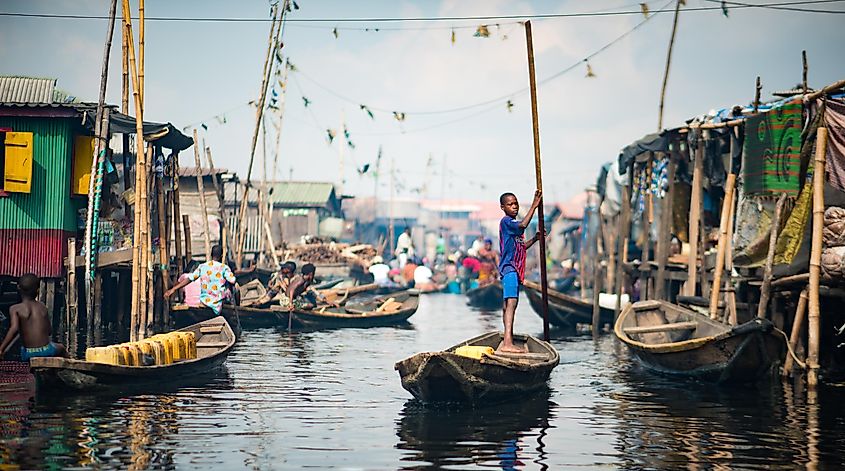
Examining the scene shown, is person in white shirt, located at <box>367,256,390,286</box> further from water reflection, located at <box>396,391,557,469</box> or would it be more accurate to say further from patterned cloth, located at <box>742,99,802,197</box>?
water reflection, located at <box>396,391,557,469</box>

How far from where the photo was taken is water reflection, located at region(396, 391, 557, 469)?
26.7 feet

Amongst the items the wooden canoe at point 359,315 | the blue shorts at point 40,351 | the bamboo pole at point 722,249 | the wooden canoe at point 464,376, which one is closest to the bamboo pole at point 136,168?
the blue shorts at point 40,351

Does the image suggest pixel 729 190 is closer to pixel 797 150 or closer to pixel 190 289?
pixel 797 150

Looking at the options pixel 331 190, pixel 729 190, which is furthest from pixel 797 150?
pixel 331 190

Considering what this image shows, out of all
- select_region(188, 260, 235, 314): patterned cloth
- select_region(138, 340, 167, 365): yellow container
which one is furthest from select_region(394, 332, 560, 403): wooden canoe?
select_region(188, 260, 235, 314): patterned cloth

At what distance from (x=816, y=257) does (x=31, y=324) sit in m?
8.80

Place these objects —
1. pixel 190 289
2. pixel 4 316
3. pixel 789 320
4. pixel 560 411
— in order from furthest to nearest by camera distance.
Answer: pixel 190 289 → pixel 4 316 → pixel 789 320 → pixel 560 411

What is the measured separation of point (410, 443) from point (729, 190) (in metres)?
7.75

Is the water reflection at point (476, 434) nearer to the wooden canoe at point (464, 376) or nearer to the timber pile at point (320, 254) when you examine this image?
the wooden canoe at point (464, 376)

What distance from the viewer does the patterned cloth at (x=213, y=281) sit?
16922mm

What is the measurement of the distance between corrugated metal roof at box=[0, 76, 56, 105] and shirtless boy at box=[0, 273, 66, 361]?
13271mm

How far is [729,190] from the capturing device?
1454 centimetres

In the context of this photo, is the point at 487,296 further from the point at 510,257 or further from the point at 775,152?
the point at 510,257

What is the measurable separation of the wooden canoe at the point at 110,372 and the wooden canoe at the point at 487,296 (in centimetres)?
1927
